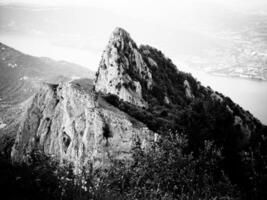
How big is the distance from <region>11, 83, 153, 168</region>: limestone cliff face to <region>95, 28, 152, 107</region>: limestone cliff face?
7.89 m

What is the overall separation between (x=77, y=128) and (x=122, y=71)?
14681 mm

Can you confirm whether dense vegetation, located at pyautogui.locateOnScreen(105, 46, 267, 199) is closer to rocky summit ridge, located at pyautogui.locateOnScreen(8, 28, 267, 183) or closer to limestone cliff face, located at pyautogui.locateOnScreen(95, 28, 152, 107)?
rocky summit ridge, located at pyautogui.locateOnScreen(8, 28, 267, 183)

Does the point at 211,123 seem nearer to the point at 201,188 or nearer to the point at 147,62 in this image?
the point at 201,188

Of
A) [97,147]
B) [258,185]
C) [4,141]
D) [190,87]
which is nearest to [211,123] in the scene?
[97,147]

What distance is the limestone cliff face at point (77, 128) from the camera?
18109mm

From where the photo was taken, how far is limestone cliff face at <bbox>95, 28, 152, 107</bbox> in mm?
32938

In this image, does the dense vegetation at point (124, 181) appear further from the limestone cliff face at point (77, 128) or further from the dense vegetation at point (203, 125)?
the limestone cliff face at point (77, 128)

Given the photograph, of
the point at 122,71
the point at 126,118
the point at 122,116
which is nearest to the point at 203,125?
the point at 126,118

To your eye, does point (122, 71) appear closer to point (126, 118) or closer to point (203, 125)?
point (203, 125)

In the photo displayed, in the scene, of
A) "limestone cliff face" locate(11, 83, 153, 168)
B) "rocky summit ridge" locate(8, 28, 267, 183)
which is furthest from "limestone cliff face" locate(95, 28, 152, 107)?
"limestone cliff face" locate(11, 83, 153, 168)

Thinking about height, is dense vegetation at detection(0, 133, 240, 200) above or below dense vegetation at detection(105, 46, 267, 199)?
below

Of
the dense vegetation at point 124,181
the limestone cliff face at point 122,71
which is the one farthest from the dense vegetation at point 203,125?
the dense vegetation at point 124,181

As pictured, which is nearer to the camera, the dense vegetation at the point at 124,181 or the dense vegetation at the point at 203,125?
the dense vegetation at the point at 124,181

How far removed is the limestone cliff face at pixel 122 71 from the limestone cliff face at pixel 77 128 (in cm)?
789
